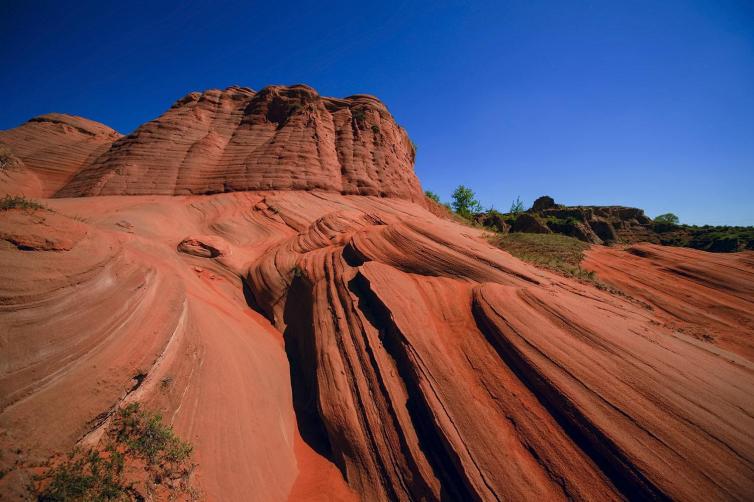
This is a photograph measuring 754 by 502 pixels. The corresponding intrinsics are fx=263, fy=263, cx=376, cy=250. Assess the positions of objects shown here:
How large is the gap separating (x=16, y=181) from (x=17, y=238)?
25.2m

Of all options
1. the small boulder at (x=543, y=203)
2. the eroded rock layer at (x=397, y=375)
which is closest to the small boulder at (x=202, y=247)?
the eroded rock layer at (x=397, y=375)

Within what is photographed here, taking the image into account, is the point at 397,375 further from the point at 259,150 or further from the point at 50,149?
the point at 50,149

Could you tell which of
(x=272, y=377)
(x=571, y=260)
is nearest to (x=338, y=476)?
(x=272, y=377)

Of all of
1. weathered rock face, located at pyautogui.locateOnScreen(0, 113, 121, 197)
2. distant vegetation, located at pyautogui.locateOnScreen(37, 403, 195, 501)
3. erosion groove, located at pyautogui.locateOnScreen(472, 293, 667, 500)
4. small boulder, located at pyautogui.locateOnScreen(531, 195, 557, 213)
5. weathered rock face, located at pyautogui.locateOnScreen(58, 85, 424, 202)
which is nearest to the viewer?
distant vegetation, located at pyautogui.locateOnScreen(37, 403, 195, 501)

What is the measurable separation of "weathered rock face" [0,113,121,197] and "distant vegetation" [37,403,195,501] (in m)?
25.7

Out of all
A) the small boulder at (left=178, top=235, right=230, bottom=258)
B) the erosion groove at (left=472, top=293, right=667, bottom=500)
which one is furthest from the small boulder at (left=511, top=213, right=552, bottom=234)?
the small boulder at (left=178, top=235, right=230, bottom=258)

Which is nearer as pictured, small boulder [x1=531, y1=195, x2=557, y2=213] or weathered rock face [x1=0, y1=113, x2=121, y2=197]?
weathered rock face [x1=0, y1=113, x2=121, y2=197]

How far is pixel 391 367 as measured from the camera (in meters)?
5.54

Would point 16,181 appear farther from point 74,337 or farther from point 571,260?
point 571,260

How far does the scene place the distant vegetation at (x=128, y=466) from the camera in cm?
266

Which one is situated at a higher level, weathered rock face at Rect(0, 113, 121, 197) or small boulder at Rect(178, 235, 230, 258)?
weathered rock face at Rect(0, 113, 121, 197)

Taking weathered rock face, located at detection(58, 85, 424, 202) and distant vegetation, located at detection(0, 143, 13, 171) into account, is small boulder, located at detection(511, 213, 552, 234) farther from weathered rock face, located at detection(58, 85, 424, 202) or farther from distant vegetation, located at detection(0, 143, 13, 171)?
distant vegetation, located at detection(0, 143, 13, 171)

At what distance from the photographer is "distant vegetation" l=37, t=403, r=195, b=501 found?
2662 millimetres

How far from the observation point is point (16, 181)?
18328 mm
